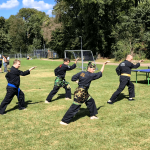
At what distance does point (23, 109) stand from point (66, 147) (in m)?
3.33

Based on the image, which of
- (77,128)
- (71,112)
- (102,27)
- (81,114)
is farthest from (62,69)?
(102,27)

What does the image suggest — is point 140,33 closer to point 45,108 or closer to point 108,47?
point 108,47

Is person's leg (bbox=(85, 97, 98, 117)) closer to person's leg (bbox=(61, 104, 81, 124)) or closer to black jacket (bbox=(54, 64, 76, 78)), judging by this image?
person's leg (bbox=(61, 104, 81, 124))

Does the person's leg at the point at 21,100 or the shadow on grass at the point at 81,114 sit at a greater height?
the person's leg at the point at 21,100

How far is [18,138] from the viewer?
480 centimetres

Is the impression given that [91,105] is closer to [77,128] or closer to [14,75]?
[77,128]

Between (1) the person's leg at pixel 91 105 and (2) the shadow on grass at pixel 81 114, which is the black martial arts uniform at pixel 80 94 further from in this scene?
(2) the shadow on grass at pixel 81 114

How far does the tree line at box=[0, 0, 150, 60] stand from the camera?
36781 mm

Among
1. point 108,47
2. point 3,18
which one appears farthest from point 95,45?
point 3,18

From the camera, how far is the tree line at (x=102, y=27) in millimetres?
36781

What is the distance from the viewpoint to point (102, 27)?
4600 centimetres

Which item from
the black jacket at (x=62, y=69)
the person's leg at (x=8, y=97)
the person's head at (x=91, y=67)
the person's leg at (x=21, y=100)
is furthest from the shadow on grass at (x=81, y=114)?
the person's leg at (x=8, y=97)

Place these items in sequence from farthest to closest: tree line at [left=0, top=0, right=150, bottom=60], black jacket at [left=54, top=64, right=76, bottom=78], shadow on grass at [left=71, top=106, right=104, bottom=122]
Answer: tree line at [left=0, top=0, right=150, bottom=60]
black jacket at [left=54, top=64, right=76, bottom=78]
shadow on grass at [left=71, top=106, right=104, bottom=122]

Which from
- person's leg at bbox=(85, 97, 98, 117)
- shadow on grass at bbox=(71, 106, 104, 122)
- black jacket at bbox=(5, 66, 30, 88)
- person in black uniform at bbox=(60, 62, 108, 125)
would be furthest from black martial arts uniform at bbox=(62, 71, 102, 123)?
black jacket at bbox=(5, 66, 30, 88)
